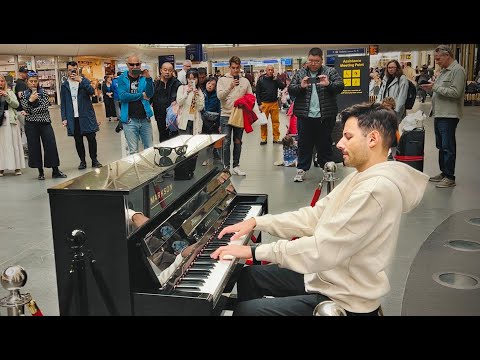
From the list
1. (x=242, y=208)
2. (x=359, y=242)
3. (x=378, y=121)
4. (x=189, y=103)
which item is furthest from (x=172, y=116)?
(x=359, y=242)

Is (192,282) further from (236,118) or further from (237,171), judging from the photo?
(236,118)

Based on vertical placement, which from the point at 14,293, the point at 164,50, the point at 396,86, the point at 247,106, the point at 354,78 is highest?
the point at 164,50

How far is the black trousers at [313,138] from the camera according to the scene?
698 centimetres

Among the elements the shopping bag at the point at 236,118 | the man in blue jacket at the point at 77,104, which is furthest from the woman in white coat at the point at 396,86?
the man in blue jacket at the point at 77,104

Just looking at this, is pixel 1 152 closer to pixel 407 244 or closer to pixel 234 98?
pixel 234 98

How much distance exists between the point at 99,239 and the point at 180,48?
111 feet

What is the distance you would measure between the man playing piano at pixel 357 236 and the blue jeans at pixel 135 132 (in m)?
5.14

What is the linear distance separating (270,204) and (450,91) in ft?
8.67

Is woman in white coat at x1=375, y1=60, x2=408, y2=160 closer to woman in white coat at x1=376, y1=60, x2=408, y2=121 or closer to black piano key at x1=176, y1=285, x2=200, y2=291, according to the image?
woman in white coat at x1=376, y1=60, x2=408, y2=121

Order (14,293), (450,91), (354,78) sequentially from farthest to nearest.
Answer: (354,78), (450,91), (14,293)

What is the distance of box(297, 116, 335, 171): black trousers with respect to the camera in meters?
6.98

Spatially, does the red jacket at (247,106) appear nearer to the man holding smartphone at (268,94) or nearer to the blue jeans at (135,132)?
the blue jeans at (135,132)

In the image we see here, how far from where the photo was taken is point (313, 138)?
280 inches
